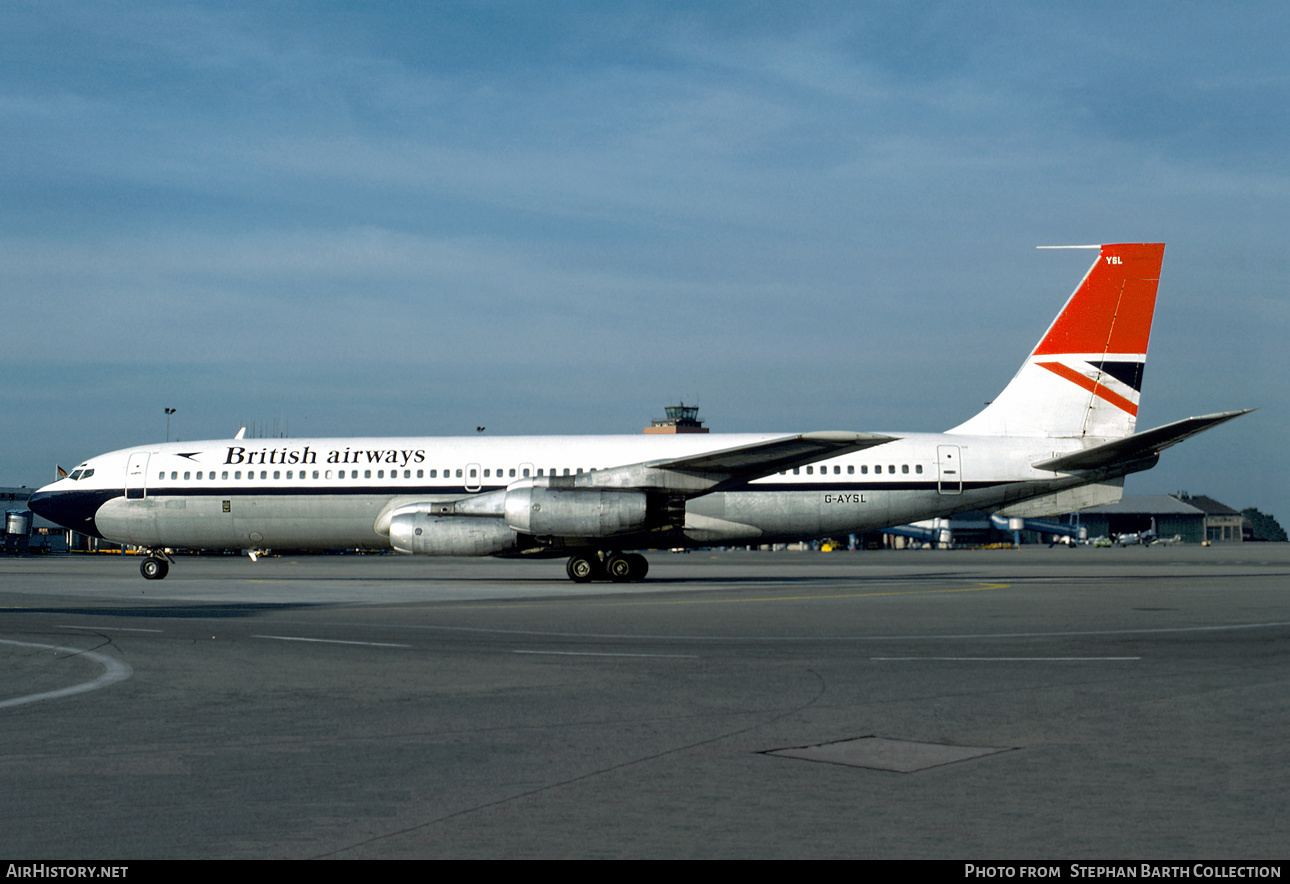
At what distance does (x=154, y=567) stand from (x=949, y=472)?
23947 millimetres

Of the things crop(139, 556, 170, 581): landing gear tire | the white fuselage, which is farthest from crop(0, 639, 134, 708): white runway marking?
crop(139, 556, 170, 581): landing gear tire

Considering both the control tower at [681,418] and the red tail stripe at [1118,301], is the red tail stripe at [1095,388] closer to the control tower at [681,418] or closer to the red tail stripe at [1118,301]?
the red tail stripe at [1118,301]

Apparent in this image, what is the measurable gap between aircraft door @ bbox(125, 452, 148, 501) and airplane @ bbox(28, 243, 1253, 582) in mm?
44

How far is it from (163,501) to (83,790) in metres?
30.1

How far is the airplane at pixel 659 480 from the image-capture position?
2978cm

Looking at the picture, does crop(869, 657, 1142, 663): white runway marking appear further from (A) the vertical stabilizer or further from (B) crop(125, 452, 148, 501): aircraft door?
(B) crop(125, 452, 148, 501): aircraft door

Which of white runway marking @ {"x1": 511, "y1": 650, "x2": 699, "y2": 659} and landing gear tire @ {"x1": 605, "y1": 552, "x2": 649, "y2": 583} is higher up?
landing gear tire @ {"x1": 605, "y1": 552, "x2": 649, "y2": 583}

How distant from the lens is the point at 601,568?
31.2 metres

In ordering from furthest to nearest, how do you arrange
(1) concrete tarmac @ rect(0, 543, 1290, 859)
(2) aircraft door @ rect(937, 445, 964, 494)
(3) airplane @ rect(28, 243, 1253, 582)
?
(2) aircraft door @ rect(937, 445, 964, 494)
(3) airplane @ rect(28, 243, 1253, 582)
(1) concrete tarmac @ rect(0, 543, 1290, 859)

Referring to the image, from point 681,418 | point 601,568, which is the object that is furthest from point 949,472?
point 681,418

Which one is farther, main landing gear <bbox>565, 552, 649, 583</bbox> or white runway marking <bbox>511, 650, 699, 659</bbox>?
main landing gear <bbox>565, 552, 649, 583</bbox>

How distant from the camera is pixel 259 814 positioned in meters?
5.95

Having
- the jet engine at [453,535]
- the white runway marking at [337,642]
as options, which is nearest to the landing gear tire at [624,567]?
the jet engine at [453,535]

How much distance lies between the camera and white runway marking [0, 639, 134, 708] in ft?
32.2
